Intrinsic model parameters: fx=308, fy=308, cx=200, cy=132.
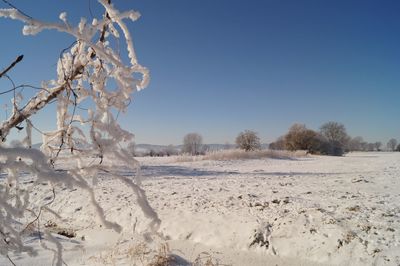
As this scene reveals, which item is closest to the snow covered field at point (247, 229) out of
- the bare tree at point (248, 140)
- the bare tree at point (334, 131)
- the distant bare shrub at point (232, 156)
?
the distant bare shrub at point (232, 156)

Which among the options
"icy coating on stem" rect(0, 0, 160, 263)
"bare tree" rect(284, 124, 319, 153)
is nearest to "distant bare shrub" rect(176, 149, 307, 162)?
"bare tree" rect(284, 124, 319, 153)

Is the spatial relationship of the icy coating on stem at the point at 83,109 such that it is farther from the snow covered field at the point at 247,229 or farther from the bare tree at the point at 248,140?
the bare tree at the point at 248,140

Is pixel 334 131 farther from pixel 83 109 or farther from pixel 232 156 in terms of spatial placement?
pixel 83 109

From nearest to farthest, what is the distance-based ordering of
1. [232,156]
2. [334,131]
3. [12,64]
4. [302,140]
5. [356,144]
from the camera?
[12,64] < [232,156] < [302,140] < [334,131] < [356,144]

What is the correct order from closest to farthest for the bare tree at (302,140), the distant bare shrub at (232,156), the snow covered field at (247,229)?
the snow covered field at (247,229) < the distant bare shrub at (232,156) < the bare tree at (302,140)

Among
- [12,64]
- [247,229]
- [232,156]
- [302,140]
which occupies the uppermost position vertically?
[302,140]

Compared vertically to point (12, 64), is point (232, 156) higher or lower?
lower

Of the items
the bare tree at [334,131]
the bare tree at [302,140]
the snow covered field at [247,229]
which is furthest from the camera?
the bare tree at [334,131]

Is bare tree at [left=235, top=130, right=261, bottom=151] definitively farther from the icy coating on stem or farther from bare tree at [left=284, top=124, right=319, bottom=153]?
the icy coating on stem

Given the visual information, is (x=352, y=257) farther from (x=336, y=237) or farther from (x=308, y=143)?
(x=308, y=143)

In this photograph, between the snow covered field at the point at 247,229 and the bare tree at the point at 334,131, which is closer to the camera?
the snow covered field at the point at 247,229

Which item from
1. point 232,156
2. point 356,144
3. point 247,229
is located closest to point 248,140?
point 232,156

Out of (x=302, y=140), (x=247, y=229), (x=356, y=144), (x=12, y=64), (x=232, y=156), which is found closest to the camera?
(x=12, y=64)

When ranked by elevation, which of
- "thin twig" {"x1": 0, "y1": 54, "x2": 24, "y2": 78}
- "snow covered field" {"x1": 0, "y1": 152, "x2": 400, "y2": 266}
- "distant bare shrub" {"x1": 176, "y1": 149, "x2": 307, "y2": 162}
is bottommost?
"snow covered field" {"x1": 0, "y1": 152, "x2": 400, "y2": 266}
